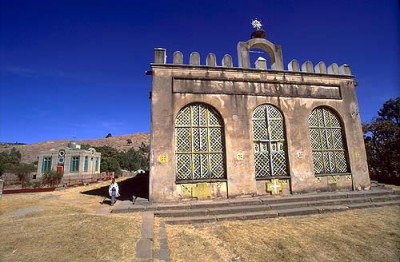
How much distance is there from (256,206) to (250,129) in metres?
3.49

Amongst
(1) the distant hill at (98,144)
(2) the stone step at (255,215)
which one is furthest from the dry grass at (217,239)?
(1) the distant hill at (98,144)

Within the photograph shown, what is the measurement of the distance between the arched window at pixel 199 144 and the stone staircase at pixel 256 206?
4.69 ft

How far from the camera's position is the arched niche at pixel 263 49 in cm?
1221

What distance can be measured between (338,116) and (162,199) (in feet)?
30.7

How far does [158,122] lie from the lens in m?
10.3

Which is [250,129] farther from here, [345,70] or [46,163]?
[46,163]

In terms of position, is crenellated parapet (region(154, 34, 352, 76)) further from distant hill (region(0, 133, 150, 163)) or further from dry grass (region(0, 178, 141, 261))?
distant hill (region(0, 133, 150, 163))

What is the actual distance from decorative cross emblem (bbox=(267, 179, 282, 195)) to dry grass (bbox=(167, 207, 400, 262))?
2581 mm

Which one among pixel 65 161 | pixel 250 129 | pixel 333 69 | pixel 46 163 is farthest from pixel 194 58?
pixel 46 163

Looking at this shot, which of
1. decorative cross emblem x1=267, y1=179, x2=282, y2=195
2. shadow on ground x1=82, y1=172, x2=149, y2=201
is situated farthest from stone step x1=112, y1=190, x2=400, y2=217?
shadow on ground x1=82, y1=172, x2=149, y2=201

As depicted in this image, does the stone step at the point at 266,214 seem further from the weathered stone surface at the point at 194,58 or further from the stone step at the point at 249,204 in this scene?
the weathered stone surface at the point at 194,58

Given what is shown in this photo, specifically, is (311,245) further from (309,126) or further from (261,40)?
(261,40)

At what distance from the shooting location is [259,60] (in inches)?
479

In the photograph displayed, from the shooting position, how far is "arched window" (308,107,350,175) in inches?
468
